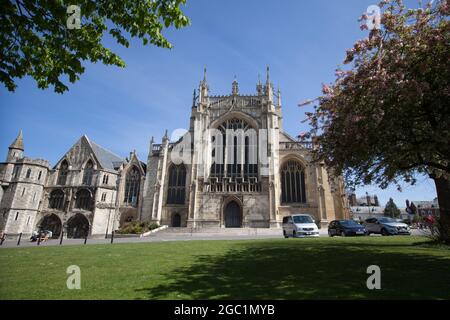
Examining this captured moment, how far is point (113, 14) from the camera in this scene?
23.7ft

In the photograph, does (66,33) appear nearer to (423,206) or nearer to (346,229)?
(346,229)

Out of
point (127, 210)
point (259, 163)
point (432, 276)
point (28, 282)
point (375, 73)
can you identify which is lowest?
point (28, 282)

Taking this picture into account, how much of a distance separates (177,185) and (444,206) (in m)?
33.5

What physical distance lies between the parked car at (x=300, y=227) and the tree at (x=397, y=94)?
10.00 metres

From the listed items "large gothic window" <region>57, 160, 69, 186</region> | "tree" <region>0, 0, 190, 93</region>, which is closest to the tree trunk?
"tree" <region>0, 0, 190, 93</region>

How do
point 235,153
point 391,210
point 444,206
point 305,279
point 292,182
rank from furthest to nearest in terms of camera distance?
point 391,210, point 235,153, point 292,182, point 444,206, point 305,279

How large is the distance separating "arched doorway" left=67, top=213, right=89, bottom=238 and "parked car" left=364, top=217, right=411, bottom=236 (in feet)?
125

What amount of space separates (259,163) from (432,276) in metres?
33.4

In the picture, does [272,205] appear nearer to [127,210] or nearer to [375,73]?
[127,210]

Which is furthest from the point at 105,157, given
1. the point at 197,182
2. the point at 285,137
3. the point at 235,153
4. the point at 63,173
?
the point at 285,137

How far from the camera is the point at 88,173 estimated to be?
4438 centimetres
